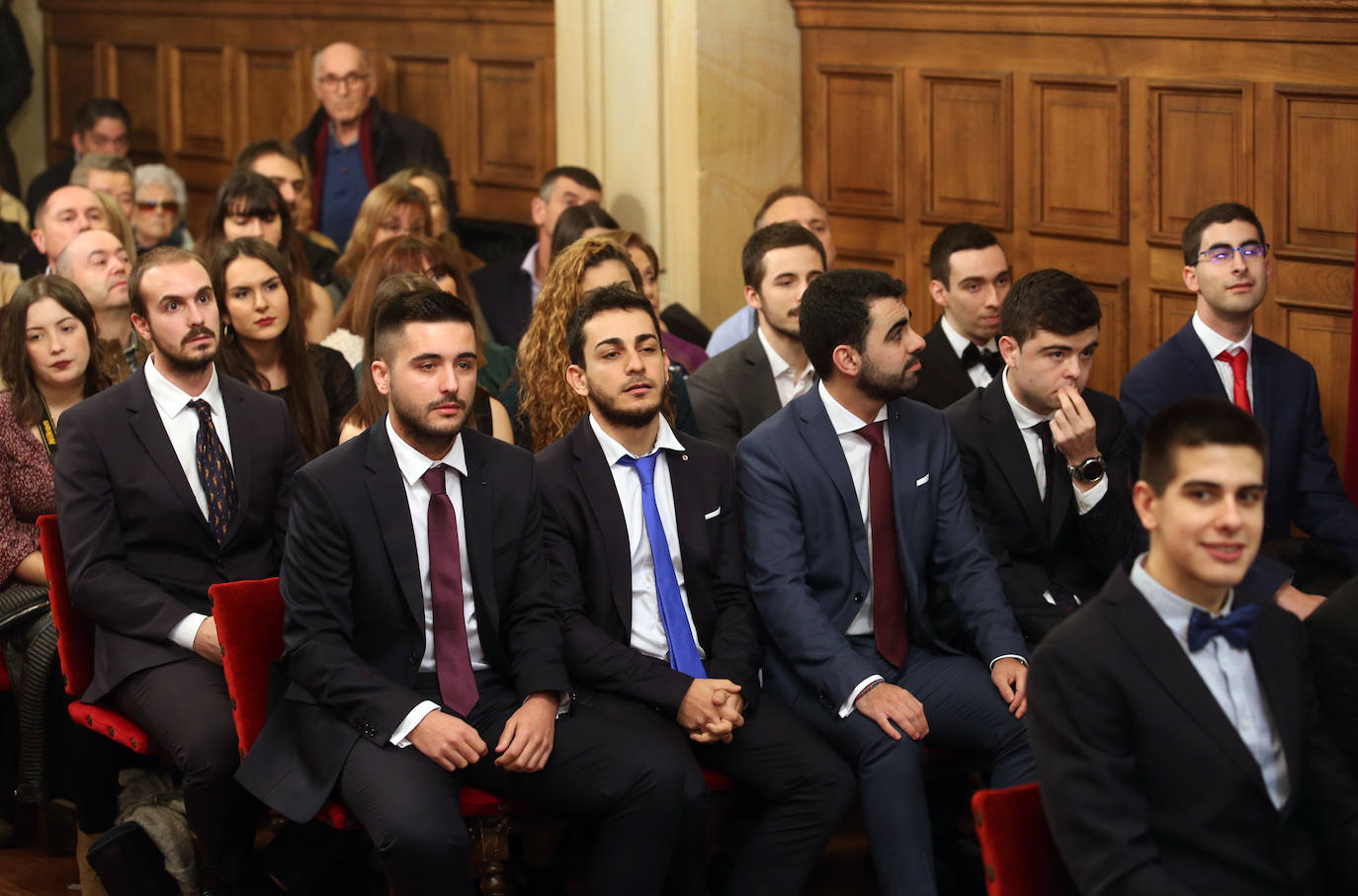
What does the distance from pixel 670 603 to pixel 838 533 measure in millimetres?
362

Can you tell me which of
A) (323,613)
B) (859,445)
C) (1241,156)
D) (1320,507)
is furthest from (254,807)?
(1241,156)

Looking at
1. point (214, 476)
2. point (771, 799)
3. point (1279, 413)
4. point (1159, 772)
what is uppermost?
point (1279, 413)

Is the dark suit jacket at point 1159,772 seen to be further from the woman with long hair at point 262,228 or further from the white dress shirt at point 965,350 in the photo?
the woman with long hair at point 262,228

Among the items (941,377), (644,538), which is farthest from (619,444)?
(941,377)

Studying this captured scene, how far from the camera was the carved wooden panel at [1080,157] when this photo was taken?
190 inches

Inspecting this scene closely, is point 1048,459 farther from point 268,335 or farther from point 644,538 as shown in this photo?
point 268,335

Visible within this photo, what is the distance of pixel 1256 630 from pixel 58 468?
2.27 m

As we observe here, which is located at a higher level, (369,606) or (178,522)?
(178,522)

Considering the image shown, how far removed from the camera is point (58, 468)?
3352 mm

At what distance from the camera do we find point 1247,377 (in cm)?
385

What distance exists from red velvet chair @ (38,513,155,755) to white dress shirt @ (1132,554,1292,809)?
6.55 ft

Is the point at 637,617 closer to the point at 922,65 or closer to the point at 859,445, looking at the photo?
the point at 859,445

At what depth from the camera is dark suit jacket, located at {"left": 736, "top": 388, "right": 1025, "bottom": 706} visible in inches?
130

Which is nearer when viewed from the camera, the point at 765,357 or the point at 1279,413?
the point at 1279,413
